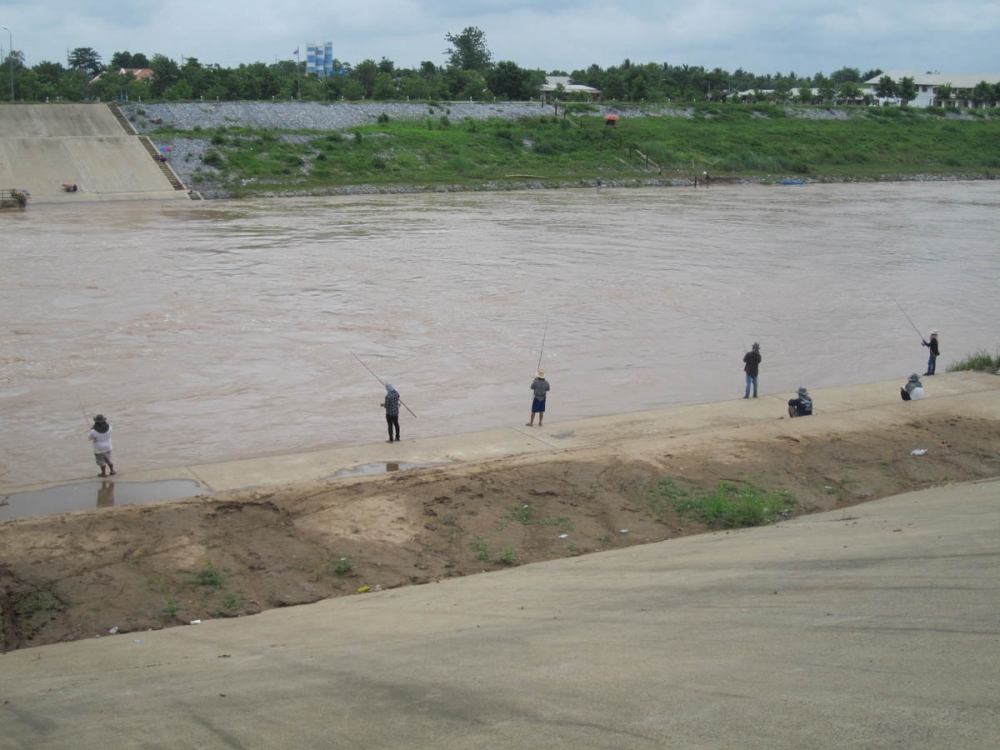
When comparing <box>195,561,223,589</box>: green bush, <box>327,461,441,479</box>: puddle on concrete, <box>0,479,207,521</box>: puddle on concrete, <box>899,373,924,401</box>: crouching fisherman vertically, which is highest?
<box>899,373,924,401</box>: crouching fisherman

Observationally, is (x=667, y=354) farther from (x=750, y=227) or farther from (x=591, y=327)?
(x=750, y=227)

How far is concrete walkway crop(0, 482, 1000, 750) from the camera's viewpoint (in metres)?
5.72

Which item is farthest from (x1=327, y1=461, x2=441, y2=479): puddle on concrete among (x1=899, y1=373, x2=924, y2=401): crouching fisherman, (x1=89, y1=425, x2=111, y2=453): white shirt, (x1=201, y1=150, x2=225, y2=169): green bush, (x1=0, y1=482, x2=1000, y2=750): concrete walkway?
(x1=201, y1=150, x2=225, y2=169): green bush

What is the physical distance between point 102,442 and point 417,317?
1322 cm

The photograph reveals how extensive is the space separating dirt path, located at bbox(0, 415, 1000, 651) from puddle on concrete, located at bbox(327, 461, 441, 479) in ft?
3.29

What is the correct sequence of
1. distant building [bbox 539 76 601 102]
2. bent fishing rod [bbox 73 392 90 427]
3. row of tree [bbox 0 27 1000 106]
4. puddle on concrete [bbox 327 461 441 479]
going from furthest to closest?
distant building [bbox 539 76 601 102], row of tree [bbox 0 27 1000 106], bent fishing rod [bbox 73 392 90 427], puddle on concrete [bbox 327 461 441 479]

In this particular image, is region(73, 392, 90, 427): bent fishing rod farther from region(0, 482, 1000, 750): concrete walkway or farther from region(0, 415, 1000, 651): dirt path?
region(0, 482, 1000, 750): concrete walkway

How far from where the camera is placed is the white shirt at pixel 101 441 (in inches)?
570

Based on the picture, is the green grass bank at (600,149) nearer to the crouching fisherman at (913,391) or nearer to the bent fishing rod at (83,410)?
the bent fishing rod at (83,410)

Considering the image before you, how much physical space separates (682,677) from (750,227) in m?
44.2

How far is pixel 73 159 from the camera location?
5828cm

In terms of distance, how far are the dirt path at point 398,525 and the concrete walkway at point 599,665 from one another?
717 millimetres

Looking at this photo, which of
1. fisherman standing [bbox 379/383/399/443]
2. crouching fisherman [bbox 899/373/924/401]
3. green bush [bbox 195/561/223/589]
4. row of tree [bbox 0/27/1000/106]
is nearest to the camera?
green bush [bbox 195/561/223/589]

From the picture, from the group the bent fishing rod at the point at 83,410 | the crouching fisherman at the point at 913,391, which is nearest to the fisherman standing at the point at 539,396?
the crouching fisherman at the point at 913,391
